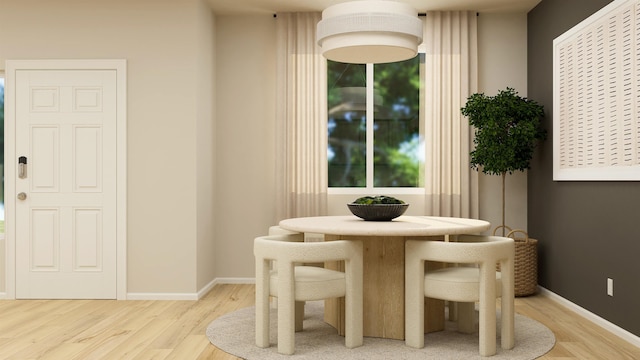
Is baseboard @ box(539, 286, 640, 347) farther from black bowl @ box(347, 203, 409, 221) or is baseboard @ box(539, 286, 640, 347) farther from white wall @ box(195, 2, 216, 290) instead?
white wall @ box(195, 2, 216, 290)

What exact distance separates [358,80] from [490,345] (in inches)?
127

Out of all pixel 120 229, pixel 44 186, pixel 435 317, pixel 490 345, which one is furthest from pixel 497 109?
pixel 44 186

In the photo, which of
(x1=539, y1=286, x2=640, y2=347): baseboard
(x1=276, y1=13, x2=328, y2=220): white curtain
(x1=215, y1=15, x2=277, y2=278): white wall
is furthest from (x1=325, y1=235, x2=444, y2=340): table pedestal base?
(x1=215, y1=15, x2=277, y2=278): white wall

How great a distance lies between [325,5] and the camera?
550 centimetres

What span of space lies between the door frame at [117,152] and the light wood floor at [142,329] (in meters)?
0.29

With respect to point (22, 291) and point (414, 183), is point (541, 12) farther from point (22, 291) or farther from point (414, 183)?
point (22, 291)

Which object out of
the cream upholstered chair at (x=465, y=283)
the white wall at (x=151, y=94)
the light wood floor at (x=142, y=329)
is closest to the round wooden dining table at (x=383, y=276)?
the cream upholstered chair at (x=465, y=283)

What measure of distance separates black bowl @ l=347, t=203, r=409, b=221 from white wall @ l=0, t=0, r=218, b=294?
1717mm

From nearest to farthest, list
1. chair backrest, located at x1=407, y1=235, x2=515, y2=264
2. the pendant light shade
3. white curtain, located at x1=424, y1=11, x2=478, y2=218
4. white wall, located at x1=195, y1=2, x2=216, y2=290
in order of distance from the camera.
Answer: chair backrest, located at x1=407, y1=235, x2=515, y2=264 < the pendant light shade < white wall, located at x1=195, y1=2, x2=216, y2=290 < white curtain, located at x1=424, y1=11, x2=478, y2=218

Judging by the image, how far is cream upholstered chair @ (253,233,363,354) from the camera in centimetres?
333

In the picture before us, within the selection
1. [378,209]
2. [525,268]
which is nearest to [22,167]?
[378,209]

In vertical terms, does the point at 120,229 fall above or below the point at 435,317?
above

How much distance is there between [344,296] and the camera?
3.60m

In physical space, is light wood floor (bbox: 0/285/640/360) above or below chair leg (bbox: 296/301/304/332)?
below
